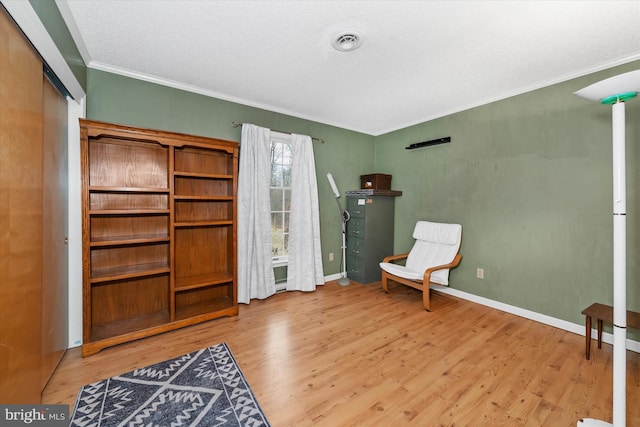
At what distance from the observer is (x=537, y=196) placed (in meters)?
2.67

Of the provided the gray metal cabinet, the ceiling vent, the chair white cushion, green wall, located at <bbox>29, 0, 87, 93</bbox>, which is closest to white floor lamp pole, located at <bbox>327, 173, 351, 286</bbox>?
the gray metal cabinet

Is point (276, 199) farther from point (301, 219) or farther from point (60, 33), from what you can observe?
point (60, 33)

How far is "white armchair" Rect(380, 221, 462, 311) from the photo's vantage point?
9.92ft

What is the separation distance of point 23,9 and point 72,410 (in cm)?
213

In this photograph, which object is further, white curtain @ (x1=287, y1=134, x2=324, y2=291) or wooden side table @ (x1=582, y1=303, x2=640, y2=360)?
white curtain @ (x1=287, y1=134, x2=324, y2=291)

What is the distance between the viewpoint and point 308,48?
2072 millimetres

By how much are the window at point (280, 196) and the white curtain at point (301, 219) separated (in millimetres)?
149

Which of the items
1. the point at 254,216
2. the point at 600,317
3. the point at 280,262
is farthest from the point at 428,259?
the point at 254,216

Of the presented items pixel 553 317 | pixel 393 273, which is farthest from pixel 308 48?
pixel 553 317

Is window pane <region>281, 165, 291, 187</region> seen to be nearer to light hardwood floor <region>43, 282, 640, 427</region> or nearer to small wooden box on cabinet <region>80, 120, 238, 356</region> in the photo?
small wooden box on cabinet <region>80, 120, 238, 356</region>

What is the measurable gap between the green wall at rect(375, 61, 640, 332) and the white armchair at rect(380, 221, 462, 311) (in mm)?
171

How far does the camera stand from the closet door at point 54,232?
1.66 m

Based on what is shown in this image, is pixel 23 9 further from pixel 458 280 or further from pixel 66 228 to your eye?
pixel 458 280

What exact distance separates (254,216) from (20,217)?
6.49ft
